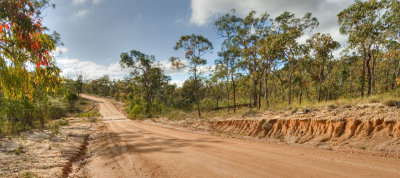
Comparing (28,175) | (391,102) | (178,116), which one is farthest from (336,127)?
(178,116)

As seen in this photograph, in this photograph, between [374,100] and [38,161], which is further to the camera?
[374,100]

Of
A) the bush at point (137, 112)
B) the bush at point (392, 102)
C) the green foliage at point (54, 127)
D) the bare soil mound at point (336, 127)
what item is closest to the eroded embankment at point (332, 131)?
the bare soil mound at point (336, 127)

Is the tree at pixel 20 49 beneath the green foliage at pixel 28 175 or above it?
above

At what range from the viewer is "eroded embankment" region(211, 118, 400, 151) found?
6.55m

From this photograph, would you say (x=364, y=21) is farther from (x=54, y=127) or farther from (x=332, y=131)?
(x=54, y=127)

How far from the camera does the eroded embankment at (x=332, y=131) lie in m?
6.55

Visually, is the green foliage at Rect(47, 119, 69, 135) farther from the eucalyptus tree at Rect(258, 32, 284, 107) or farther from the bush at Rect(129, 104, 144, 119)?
the eucalyptus tree at Rect(258, 32, 284, 107)

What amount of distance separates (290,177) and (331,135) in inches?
201

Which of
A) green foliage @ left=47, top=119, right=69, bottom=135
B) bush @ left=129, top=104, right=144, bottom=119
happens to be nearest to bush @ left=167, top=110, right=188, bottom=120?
bush @ left=129, top=104, right=144, bottom=119

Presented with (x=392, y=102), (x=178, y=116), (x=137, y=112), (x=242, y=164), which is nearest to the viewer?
(x=242, y=164)

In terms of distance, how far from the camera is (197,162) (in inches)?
234

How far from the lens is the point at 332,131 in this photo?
809cm

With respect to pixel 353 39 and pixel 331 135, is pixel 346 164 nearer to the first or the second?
pixel 331 135

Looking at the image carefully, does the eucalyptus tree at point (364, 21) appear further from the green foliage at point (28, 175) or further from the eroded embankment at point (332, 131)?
the green foliage at point (28, 175)
